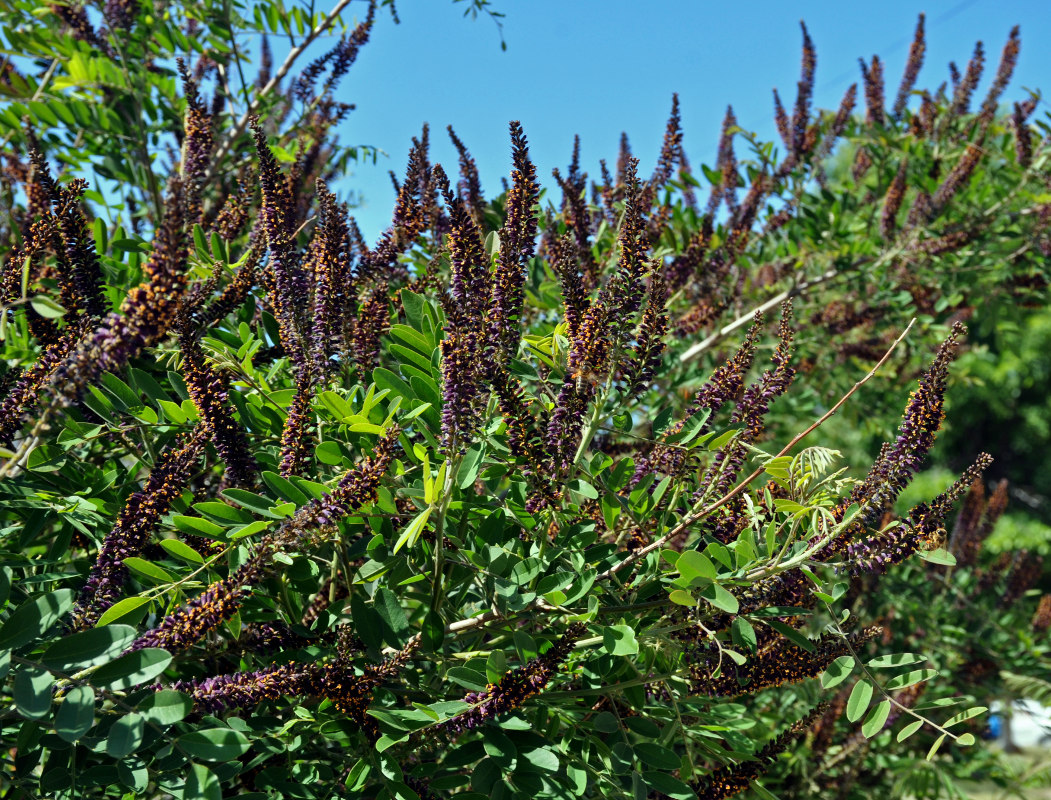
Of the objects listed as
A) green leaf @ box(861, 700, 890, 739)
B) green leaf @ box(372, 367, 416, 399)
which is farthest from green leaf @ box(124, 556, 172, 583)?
green leaf @ box(861, 700, 890, 739)

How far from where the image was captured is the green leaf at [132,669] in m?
1.18

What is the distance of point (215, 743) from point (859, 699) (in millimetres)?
1139

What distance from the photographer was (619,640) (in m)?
1.38

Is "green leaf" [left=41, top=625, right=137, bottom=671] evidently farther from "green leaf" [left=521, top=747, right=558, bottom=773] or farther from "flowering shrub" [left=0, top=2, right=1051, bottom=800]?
"green leaf" [left=521, top=747, right=558, bottom=773]

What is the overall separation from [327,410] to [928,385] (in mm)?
1085

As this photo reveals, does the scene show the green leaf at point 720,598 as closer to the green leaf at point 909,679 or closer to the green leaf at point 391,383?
the green leaf at point 909,679

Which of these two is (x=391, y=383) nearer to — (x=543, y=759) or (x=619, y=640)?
(x=619, y=640)

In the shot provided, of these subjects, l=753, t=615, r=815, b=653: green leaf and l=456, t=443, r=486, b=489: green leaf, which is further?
l=753, t=615, r=815, b=653: green leaf

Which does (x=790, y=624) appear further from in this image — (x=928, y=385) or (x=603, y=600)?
(x=928, y=385)

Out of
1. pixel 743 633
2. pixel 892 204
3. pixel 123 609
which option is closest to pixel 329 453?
pixel 123 609

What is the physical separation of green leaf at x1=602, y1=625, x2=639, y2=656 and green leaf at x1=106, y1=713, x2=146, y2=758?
2.40 ft

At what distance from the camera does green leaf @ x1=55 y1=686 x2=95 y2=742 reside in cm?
111

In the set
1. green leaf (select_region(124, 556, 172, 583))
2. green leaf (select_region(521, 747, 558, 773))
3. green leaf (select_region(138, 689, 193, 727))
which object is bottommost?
green leaf (select_region(521, 747, 558, 773))

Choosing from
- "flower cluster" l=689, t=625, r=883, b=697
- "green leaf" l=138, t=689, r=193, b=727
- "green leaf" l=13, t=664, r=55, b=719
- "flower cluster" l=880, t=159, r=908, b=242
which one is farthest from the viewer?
"flower cluster" l=880, t=159, r=908, b=242
